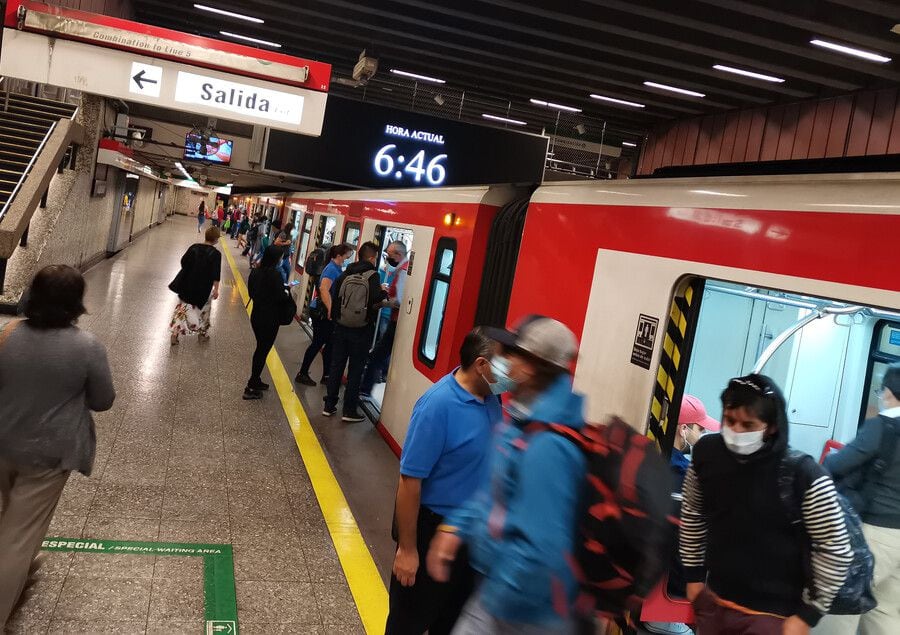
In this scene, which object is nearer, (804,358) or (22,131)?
(804,358)

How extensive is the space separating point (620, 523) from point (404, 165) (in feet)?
32.5

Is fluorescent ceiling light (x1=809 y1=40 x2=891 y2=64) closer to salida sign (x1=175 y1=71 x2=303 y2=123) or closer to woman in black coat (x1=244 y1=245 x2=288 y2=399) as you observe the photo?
salida sign (x1=175 y1=71 x2=303 y2=123)

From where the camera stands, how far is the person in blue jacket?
6.01ft

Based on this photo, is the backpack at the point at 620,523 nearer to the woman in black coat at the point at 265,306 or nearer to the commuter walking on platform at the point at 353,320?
the commuter walking on platform at the point at 353,320

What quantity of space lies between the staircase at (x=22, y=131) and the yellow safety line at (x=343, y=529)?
4.99 m

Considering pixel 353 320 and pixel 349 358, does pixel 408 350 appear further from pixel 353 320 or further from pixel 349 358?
pixel 349 358

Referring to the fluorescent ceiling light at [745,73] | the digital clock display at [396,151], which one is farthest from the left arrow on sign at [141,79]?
the fluorescent ceiling light at [745,73]

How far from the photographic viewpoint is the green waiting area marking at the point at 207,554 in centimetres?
368

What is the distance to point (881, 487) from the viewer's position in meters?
3.43

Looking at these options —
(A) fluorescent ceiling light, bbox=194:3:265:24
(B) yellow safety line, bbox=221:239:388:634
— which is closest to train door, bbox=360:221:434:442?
(B) yellow safety line, bbox=221:239:388:634

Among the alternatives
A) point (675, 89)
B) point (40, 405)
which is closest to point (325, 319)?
point (40, 405)

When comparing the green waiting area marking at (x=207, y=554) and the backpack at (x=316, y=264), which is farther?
the backpack at (x=316, y=264)

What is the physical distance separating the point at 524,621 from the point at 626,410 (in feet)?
6.04

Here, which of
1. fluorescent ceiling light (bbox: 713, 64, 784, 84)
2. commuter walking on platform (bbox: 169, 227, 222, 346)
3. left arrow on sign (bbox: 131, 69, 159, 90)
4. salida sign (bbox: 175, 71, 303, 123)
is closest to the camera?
left arrow on sign (bbox: 131, 69, 159, 90)
